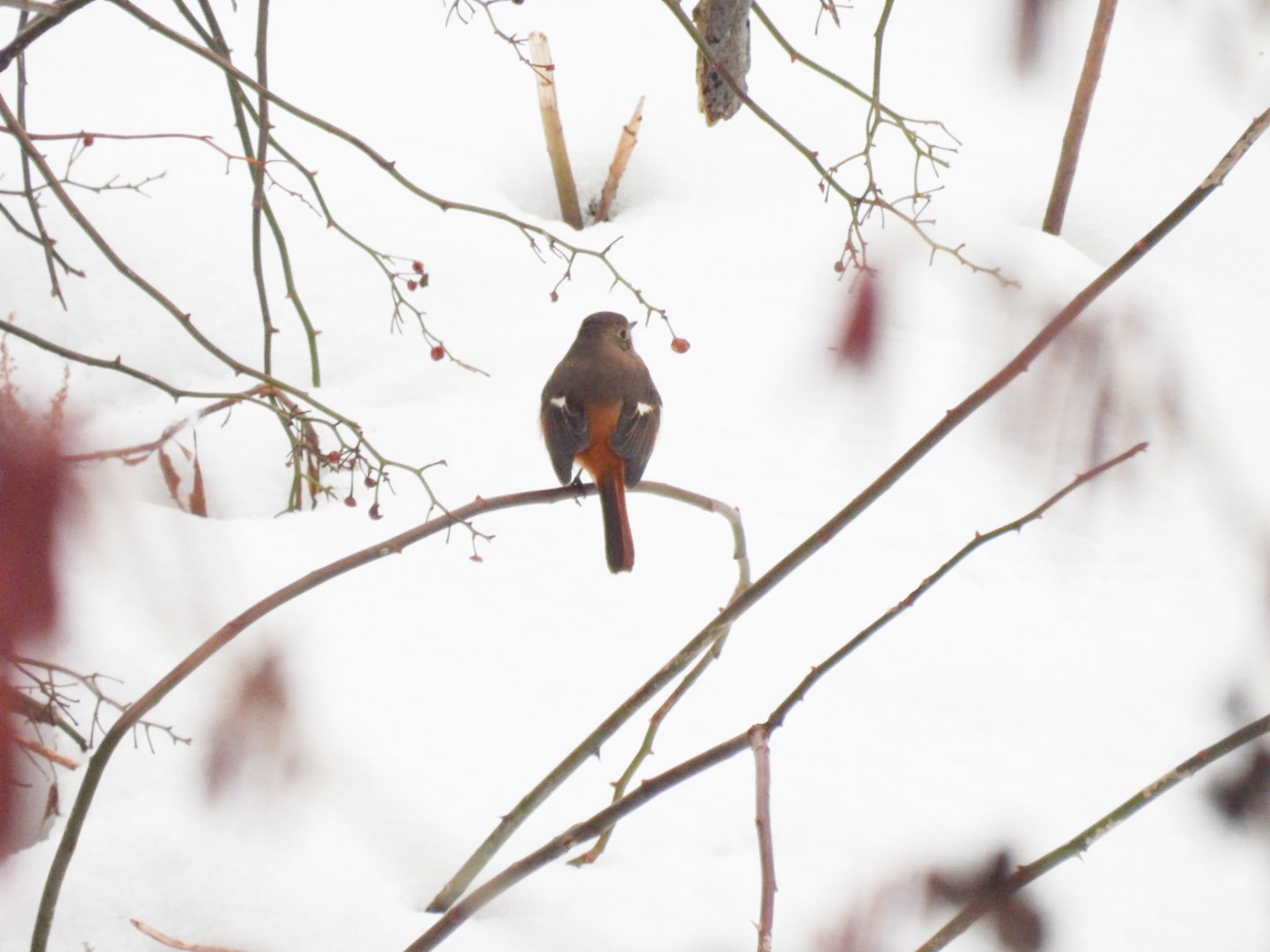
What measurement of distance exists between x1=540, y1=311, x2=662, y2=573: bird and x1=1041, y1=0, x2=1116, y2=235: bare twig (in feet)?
3.23

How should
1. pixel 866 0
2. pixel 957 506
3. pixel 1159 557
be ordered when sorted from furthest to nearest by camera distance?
pixel 866 0
pixel 957 506
pixel 1159 557

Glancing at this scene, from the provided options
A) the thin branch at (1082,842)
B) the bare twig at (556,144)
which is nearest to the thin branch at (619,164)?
the bare twig at (556,144)

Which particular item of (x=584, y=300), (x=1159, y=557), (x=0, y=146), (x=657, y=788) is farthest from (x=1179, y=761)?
(x=0, y=146)

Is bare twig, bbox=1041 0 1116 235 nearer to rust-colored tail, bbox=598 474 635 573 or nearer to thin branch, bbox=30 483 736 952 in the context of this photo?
thin branch, bbox=30 483 736 952

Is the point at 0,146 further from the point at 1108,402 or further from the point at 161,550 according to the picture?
the point at 1108,402

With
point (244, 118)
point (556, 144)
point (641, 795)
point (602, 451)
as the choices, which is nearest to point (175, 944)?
point (641, 795)

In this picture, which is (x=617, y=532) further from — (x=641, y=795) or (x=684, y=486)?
(x=641, y=795)

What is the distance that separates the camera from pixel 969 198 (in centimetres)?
364

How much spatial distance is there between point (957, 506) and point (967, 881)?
2.06 meters

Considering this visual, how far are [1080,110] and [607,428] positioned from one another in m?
1.08

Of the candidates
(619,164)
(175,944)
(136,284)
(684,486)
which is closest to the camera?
(175,944)

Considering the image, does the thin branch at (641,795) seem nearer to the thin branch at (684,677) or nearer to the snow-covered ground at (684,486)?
the snow-covered ground at (684,486)

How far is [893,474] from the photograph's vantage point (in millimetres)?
943

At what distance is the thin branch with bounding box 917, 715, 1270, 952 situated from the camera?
786mm
